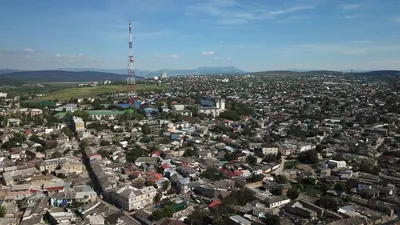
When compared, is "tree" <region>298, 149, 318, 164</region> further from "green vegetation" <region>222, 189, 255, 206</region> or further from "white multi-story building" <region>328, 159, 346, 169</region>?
"green vegetation" <region>222, 189, 255, 206</region>

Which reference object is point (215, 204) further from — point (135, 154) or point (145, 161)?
point (135, 154)

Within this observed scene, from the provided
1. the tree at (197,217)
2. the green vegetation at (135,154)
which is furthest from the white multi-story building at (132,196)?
the green vegetation at (135,154)

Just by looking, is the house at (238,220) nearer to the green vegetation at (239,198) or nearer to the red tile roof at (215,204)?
the green vegetation at (239,198)

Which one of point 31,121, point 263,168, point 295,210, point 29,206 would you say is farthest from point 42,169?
point 31,121

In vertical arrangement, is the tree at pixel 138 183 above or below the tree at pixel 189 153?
below

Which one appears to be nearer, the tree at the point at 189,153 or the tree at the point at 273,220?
the tree at the point at 273,220
